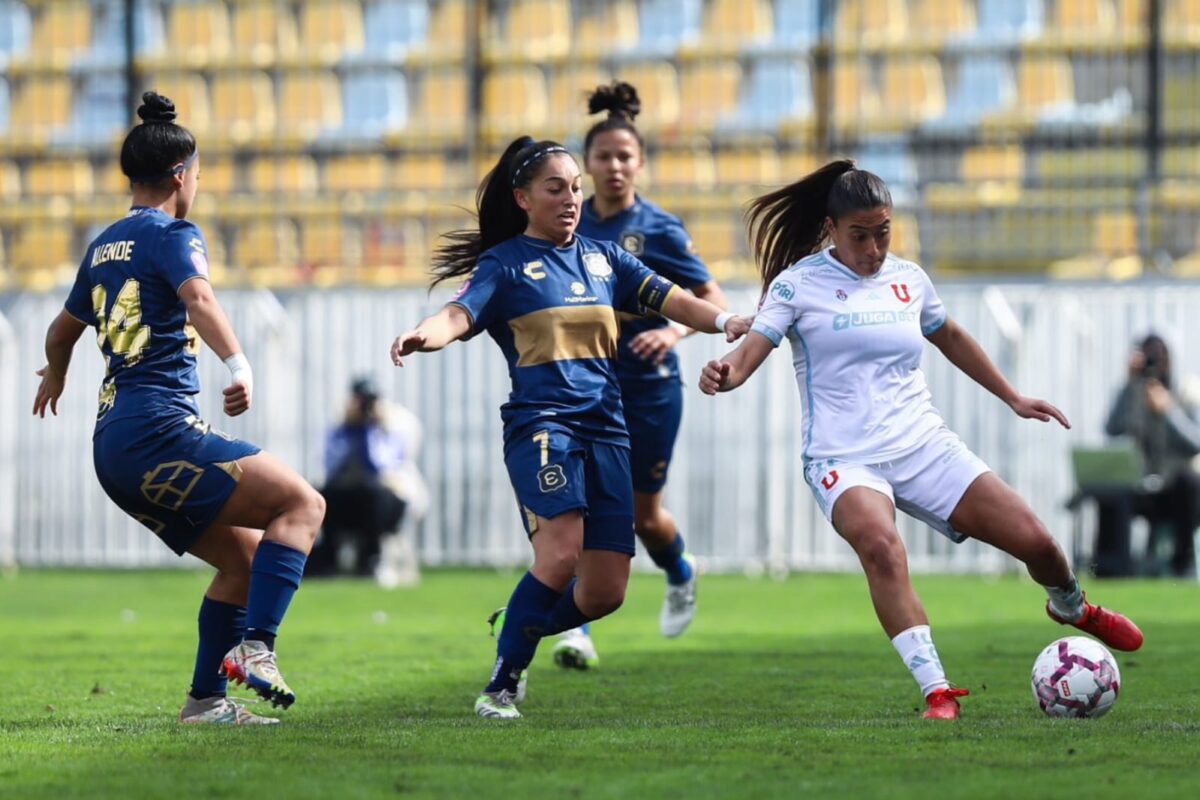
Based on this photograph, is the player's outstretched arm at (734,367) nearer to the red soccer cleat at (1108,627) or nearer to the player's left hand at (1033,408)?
the player's left hand at (1033,408)

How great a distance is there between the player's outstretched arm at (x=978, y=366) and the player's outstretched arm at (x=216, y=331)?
8.40 ft

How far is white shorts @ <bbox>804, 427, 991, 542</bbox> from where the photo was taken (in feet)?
24.3

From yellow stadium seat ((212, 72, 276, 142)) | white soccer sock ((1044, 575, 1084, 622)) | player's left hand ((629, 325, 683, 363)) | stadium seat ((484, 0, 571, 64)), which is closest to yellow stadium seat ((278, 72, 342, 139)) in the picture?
yellow stadium seat ((212, 72, 276, 142))

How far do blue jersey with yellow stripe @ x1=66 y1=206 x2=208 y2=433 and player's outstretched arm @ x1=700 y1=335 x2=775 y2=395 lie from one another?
5.60ft

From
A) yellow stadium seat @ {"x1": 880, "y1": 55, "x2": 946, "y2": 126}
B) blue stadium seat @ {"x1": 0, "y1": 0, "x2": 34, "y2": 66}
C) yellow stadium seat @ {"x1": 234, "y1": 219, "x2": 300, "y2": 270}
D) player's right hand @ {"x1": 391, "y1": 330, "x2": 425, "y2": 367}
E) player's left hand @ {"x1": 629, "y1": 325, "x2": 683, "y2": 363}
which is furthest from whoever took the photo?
blue stadium seat @ {"x1": 0, "y1": 0, "x2": 34, "y2": 66}

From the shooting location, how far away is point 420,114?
26.2 metres

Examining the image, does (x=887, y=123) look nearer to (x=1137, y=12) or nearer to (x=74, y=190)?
(x=1137, y=12)

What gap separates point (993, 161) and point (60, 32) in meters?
11.8

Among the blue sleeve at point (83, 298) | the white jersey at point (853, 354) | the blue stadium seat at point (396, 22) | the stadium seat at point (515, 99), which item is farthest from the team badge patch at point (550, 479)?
the blue stadium seat at point (396, 22)

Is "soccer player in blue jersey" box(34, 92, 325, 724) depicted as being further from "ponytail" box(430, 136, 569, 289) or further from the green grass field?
"ponytail" box(430, 136, 569, 289)

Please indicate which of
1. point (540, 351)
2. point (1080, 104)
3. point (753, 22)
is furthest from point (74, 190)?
point (540, 351)

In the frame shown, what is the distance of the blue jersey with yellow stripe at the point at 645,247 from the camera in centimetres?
955

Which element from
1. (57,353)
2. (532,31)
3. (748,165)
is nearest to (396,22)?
(532,31)

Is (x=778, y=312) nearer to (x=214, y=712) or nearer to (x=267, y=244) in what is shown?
(x=214, y=712)
